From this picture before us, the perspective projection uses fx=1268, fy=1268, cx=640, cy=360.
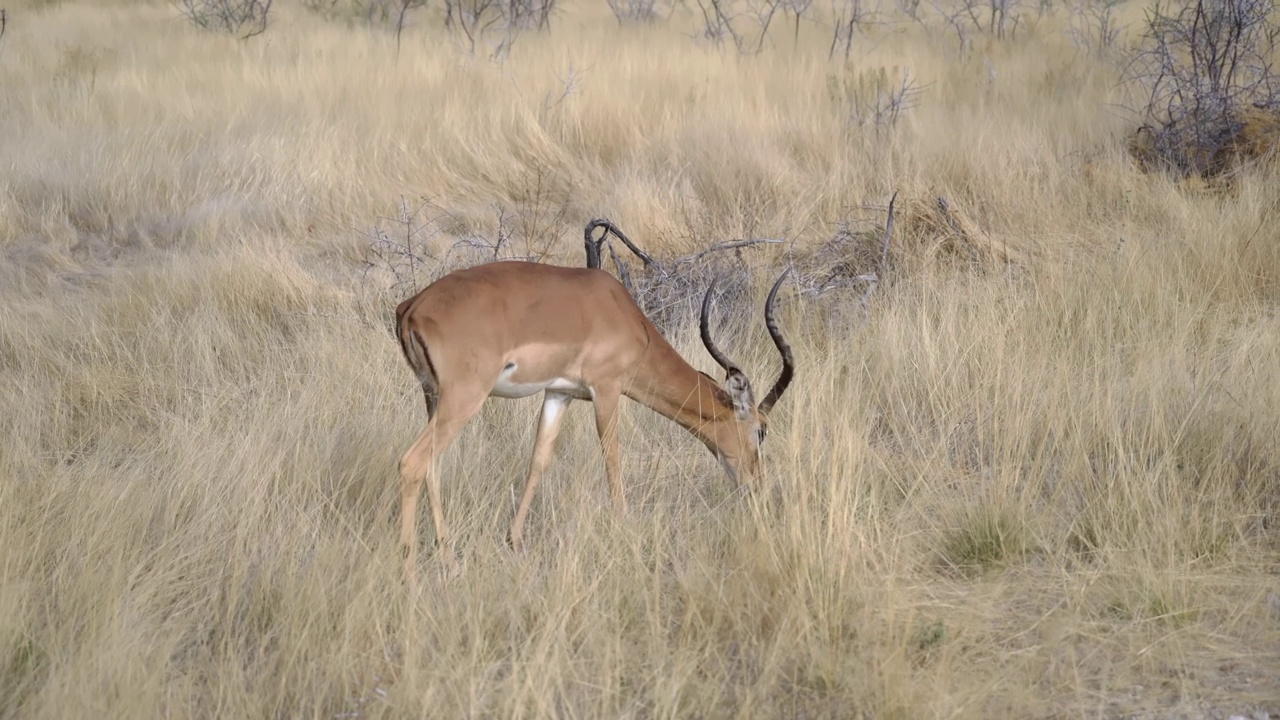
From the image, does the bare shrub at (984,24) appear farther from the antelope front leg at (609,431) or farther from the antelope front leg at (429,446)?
the antelope front leg at (429,446)

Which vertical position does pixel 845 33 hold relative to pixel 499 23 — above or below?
above

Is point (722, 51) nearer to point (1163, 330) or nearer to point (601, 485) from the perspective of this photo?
point (1163, 330)

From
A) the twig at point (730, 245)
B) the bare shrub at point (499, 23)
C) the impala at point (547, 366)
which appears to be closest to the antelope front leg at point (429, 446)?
the impala at point (547, 366)

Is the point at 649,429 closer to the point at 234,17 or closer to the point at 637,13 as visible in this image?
the point at 234,17

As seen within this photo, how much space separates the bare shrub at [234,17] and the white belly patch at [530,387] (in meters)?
12.4

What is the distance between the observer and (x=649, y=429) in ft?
18.4

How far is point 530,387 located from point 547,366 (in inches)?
3.8

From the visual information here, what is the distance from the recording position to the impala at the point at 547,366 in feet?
13.4

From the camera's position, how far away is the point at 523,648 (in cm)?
346

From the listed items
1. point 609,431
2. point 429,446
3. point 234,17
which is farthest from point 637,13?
point 429,446

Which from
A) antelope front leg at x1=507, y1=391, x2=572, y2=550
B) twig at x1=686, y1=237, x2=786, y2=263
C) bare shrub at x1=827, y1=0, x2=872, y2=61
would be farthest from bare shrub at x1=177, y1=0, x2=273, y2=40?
antelope front leg at x1=507, y1=391, x2=572, y2=550

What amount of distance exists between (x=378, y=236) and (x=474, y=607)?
14.5 feet

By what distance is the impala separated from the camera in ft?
13.4

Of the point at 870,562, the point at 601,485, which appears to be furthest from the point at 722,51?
the point at 870,562
